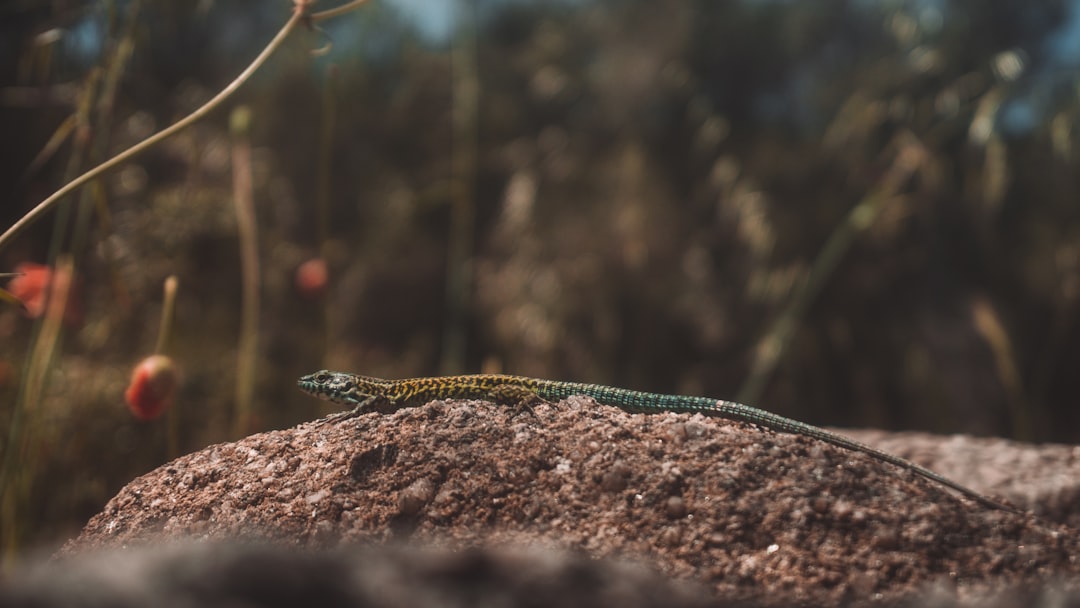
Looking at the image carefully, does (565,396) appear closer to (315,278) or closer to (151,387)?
(151,387)

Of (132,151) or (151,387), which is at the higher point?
(132,151)

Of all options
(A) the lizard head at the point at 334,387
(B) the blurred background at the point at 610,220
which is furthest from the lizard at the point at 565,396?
(B) the blurred background at the point at 610,220

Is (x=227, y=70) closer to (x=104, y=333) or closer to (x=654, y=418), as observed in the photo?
(x=104, y=333)

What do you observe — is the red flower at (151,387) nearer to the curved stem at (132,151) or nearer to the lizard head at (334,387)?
the lizard head at (334,387)

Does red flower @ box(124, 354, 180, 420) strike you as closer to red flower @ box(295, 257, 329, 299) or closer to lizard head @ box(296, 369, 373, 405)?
lizard head @ box(296, 369, 373, 405)

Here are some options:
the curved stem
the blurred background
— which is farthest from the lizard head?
the blurred background

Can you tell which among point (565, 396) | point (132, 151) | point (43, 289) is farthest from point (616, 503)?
point (43, 289)
